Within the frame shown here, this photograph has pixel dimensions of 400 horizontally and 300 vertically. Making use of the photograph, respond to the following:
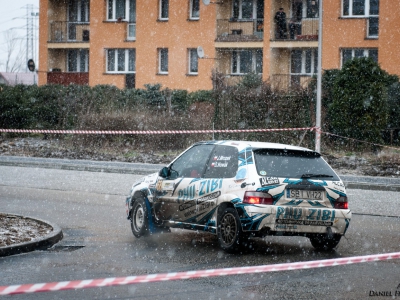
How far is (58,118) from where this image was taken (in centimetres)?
3859

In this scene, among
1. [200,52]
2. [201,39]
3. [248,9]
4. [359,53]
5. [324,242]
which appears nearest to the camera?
[324,242]

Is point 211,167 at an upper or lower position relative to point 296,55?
lower

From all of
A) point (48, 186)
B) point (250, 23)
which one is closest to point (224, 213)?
point (48, 186)

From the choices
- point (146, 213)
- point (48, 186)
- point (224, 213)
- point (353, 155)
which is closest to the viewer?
point (224, 213)

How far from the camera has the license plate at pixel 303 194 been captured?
33.0 ft

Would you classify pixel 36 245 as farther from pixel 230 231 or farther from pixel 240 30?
pixel 240 30

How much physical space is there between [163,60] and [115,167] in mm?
25279

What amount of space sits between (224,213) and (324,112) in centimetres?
2167

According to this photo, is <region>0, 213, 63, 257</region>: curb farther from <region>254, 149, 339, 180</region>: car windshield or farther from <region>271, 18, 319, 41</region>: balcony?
<region>271, 18, 319, 41</region>: balcony

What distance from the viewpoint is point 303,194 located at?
33.2 feet

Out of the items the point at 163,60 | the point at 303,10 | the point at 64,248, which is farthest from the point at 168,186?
the point at 163,60

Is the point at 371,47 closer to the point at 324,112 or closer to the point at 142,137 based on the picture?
the point at 324,112

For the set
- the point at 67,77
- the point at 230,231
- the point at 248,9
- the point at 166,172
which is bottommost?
the point at 230,231

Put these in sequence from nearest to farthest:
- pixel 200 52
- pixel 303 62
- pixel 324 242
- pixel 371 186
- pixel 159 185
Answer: pixel 324 242, pixel 159 185, pixel 371 186, pixel 200 52, pixel 303 62
